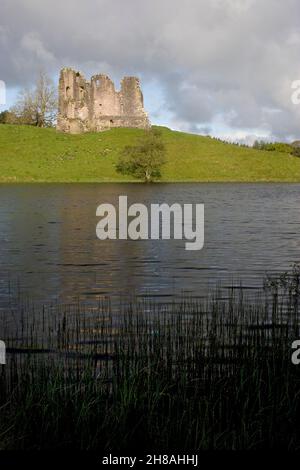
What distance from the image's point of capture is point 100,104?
125 m

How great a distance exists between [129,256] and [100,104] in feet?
337

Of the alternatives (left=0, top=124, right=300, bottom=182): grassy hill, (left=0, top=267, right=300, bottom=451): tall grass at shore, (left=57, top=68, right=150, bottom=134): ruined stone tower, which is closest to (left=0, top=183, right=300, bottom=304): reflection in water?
(left=0, top=267, right=300, bottom=451): tall grass at shore

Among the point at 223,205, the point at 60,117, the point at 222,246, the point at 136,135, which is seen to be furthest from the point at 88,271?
the point at 60,117

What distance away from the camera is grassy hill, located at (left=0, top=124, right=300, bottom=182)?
318 feet

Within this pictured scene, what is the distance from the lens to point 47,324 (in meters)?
13.6

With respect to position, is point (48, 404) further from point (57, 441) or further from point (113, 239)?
point (113, 239)

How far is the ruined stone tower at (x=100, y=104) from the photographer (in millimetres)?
124625

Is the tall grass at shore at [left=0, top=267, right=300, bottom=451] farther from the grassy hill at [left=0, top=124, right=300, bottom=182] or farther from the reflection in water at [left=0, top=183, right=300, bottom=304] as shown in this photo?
the grassy hill at [left=0, top=124, right=300, bottom=182]

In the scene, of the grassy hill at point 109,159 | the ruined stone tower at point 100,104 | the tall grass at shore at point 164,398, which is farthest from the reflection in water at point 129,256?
the ruined stone tower at point 100,104

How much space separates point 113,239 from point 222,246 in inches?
225

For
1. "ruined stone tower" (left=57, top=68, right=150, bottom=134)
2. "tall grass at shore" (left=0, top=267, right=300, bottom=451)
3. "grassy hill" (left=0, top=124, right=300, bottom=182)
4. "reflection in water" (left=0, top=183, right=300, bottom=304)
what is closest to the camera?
"tall grass at shore" (left=0, top=267, right=300, bottom=451)

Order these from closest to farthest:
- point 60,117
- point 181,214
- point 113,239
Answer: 1. point 113,239
2. point 181,214
3. point 60,117

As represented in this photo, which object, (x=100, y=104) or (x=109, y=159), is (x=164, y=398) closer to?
(x=109, y=159)

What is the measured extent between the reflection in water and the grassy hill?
171ft
